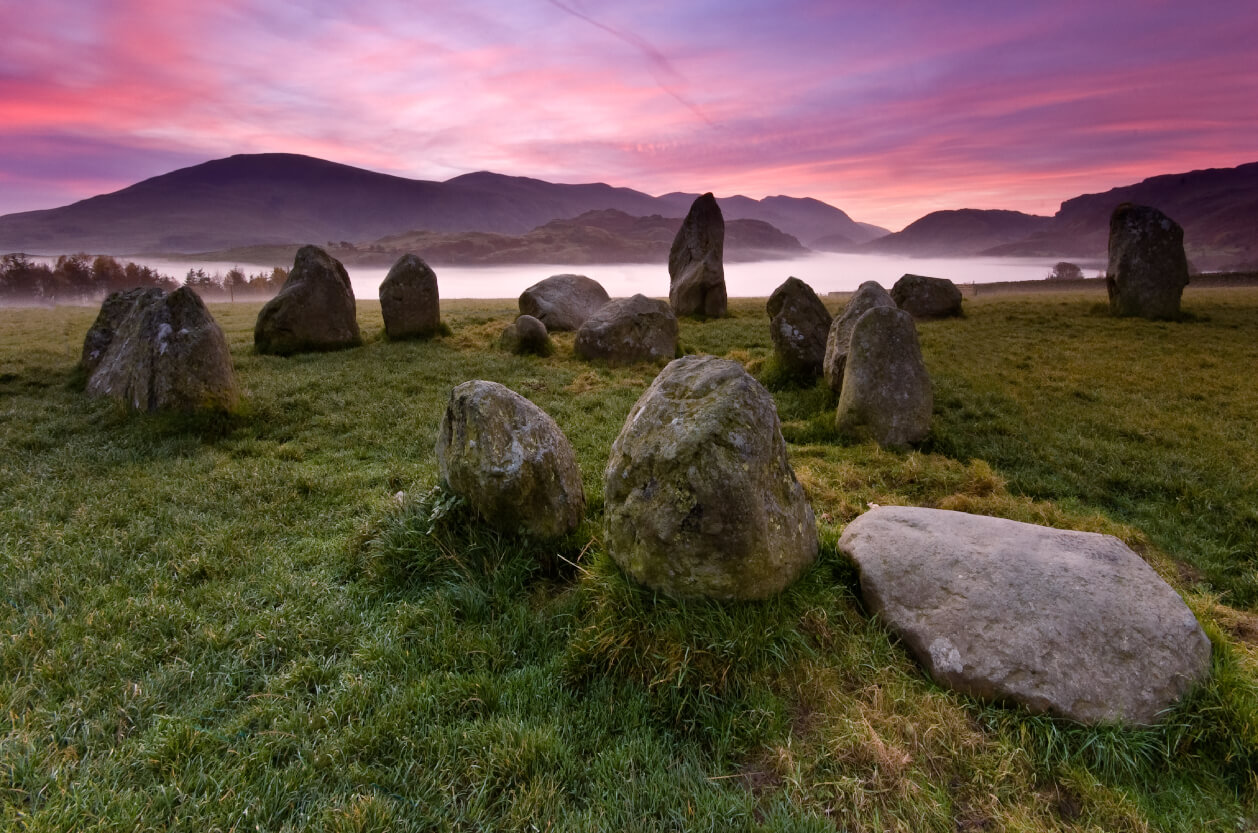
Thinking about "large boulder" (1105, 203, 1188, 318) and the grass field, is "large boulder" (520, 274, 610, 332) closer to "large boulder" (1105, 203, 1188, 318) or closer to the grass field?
the grass field

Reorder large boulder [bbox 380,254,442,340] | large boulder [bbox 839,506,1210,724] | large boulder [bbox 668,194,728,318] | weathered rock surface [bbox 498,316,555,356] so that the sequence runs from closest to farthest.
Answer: large boulder [bbox 839,506,1210,724], weathered rock surface [bbox 498,316,555,356], large boulder [bbox 380,254,442,340], large boulder [bbox 668,194,728,318]

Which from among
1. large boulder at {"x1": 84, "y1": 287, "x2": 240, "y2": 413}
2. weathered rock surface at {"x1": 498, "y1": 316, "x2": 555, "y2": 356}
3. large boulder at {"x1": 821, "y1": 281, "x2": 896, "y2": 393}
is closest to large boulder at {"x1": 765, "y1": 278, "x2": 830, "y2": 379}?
large boulder at {"x1": 821, "y1": 281, "x2": 896, "y2": 393}

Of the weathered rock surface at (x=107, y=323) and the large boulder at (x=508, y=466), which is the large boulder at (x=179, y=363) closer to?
the weathered rock surface at (x=107, y=323)

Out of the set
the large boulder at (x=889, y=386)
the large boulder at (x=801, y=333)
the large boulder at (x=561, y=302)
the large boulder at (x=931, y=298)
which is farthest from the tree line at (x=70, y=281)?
the large boulder at (x=889, y=386)

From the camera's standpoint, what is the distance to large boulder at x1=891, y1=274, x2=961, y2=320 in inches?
953

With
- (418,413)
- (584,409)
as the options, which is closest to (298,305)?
(418,413)

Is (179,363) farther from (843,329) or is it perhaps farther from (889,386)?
(843,329)

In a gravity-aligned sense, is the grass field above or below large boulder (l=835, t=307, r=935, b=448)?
below

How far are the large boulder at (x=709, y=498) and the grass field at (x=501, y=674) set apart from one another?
0.26 meters

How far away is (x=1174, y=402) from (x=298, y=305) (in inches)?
863

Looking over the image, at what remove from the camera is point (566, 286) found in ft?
77.7

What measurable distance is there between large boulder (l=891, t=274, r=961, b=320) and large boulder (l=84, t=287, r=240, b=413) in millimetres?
23357

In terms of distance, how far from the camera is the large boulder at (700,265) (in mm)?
25109

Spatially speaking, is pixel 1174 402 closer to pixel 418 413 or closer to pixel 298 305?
pixel 418 413
